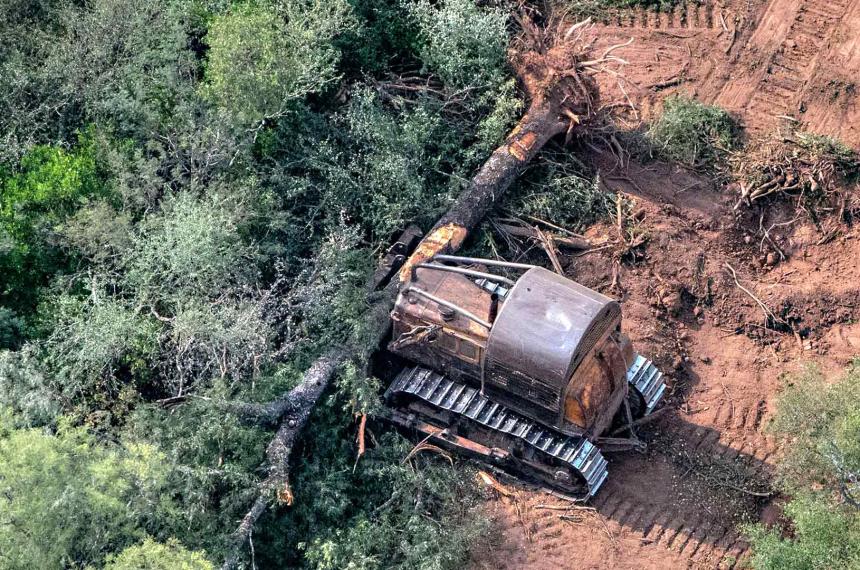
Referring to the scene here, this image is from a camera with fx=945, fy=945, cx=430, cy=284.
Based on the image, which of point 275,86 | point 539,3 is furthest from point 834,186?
point 275,86

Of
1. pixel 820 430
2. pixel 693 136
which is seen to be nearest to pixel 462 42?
pixel 693 136

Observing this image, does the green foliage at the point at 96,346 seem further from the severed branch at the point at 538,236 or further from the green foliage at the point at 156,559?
the severed branch at the point at 538,236

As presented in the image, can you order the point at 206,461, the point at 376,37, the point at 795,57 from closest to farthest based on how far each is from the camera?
1. the point at 206,461
2. the point at 376,37
3. the point at 795,57

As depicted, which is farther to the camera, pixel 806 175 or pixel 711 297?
pixel 806 175

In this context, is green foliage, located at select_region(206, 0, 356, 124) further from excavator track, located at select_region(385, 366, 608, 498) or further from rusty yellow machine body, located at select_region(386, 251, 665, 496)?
excavator track, located at select_region(385, 366, 608, 498)

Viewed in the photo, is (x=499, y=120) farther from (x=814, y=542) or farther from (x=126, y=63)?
(x=814, y=542)

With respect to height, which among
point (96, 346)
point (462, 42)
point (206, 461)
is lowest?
point (206, 461)

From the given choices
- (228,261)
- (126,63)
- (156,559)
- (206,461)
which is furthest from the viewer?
(126,63)
